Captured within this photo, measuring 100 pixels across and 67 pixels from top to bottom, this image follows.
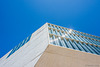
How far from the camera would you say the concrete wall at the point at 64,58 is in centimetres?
690

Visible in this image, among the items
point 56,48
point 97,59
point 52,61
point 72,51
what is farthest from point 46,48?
point 97,59

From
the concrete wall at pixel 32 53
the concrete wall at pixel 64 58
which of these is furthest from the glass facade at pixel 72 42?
the concrete wall at pixel 32 53

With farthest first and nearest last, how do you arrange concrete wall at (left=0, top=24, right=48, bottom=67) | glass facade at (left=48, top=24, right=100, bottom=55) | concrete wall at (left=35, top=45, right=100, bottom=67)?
glass facade at (left=48, top=24, right=100, bottom=55) < concrete wall at (left=0, top=24, right=48, bottom=67) < concrete wall at (left=35, top=45, right=100, bottom=67)

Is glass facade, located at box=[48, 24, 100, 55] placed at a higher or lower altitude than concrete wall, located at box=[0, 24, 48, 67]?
higher

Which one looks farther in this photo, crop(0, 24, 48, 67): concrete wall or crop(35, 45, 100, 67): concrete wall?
crop(0, 24, 48, 67): concrete wall

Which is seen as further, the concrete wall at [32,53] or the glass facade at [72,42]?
the glass facade at [72,42]

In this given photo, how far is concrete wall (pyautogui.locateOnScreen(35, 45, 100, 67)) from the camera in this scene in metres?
6.90

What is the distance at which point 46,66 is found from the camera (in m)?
7.52

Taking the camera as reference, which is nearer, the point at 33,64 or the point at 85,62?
the point at 33,64

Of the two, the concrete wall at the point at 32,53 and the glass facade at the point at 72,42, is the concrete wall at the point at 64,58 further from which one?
the glass facade at the point at 72,42

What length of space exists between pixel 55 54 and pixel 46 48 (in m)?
1.01

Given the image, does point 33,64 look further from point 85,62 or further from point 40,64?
point 85,62

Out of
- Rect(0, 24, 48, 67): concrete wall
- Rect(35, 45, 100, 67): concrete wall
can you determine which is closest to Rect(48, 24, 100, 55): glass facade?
Rect(35, 45, 100, 67): concrete wall

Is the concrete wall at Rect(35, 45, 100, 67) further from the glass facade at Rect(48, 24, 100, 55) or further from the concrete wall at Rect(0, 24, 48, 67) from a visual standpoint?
the glass facade at Rect(48, 24, 100, 55)
